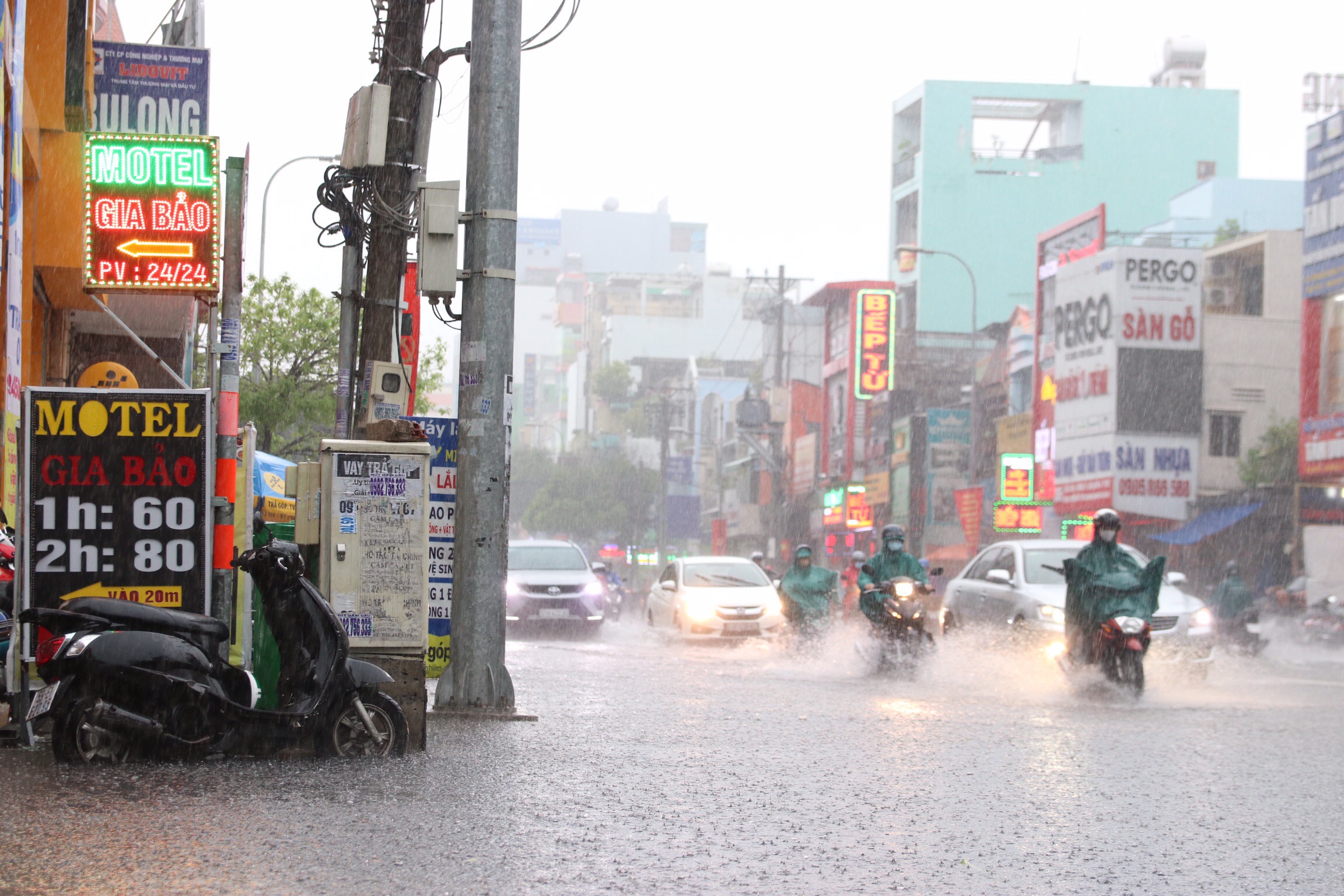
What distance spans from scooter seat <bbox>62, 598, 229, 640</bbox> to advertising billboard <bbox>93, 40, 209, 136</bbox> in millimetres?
11391

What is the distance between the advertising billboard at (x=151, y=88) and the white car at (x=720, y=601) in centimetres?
856

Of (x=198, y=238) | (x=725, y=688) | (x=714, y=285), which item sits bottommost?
(x=725, y=688)

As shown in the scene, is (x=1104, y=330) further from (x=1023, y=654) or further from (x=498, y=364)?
(x=498, y=364)

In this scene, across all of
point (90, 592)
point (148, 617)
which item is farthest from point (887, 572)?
point (148, 617)

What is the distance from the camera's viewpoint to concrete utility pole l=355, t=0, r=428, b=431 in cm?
1162

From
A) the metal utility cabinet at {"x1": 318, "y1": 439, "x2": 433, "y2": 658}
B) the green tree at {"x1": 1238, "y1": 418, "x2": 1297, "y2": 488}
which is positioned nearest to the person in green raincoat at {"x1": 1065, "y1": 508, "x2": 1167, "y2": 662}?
the metal utility cabinet at {"x1": 318, "y1": 439, "x2": 433, "y2": 658}

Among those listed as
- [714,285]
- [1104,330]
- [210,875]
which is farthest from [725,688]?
[714,285]

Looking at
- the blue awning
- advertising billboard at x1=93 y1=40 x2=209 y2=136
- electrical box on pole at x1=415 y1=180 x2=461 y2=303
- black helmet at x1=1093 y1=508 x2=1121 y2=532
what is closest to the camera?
electrical box on pole at x1=415 y1=180 x2=461 y2=303

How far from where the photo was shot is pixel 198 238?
13.6 m

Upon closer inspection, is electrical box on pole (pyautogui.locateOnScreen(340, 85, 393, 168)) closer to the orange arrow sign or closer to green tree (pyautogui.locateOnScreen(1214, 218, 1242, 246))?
the orange arrow sign

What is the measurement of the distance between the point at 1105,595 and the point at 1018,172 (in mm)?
56692

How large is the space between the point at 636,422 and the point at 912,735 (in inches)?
3891

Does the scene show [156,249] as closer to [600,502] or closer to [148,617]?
[148,617]

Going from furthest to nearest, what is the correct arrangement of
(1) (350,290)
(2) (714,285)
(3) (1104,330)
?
(2) (714,285) → (3) (1104,330) → (1) (350,290)
